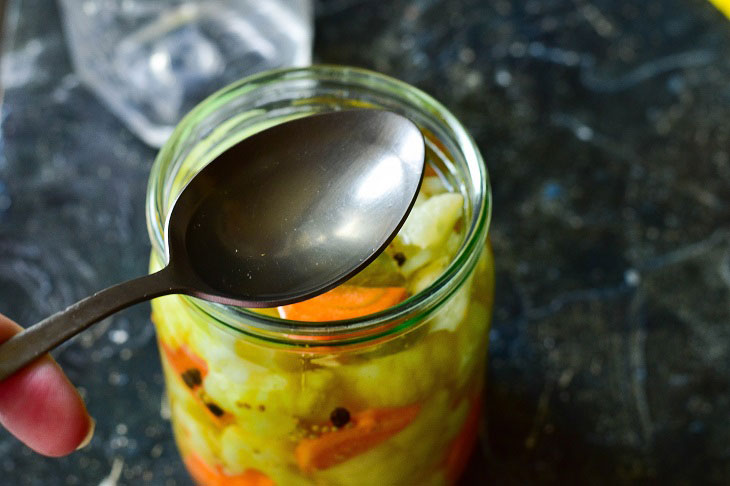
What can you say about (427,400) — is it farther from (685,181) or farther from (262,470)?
(685,181)

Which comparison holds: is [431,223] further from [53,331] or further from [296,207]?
[53,331]

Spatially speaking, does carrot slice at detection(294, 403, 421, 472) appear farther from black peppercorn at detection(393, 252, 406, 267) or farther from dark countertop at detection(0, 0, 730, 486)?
dark countertop at detection(0, 0, 730, 486)

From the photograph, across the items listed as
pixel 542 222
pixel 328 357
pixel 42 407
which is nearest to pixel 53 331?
pixel 42 407

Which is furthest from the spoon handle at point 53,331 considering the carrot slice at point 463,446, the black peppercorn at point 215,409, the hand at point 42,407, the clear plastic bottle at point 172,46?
the clear plastic bottle at point 172,46

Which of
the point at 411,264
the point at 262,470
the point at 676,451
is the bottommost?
the point at 676,451

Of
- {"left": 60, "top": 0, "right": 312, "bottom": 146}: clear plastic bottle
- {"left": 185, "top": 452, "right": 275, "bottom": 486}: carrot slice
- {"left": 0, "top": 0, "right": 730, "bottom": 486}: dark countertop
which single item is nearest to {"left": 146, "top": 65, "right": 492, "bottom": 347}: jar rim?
{"left": 185, "top": 452, "right": 275, "bottom": 486}: carrot slice

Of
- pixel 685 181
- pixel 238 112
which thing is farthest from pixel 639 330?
pixel 238 112

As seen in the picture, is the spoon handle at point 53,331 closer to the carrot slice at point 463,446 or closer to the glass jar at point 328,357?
the glass jar at point 328,357
